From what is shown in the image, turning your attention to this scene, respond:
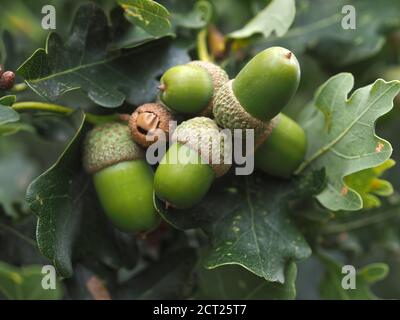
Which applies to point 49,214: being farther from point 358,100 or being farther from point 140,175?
point 358,100

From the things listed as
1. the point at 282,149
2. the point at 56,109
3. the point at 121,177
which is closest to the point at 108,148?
the point at 121,177

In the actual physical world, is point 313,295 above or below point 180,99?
below

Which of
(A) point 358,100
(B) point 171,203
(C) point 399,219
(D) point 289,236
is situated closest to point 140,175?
(B) point 171,203

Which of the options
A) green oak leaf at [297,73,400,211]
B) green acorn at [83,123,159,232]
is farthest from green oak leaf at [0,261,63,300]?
green oak leaf at [297,73,400,211]

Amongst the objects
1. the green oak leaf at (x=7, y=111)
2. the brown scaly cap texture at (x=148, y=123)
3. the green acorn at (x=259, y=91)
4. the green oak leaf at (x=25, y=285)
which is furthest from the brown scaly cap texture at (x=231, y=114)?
the green oak leaf at (x=25, y=285)

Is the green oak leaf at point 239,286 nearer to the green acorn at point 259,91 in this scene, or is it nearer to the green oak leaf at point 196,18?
the green acorn at point 259,91
